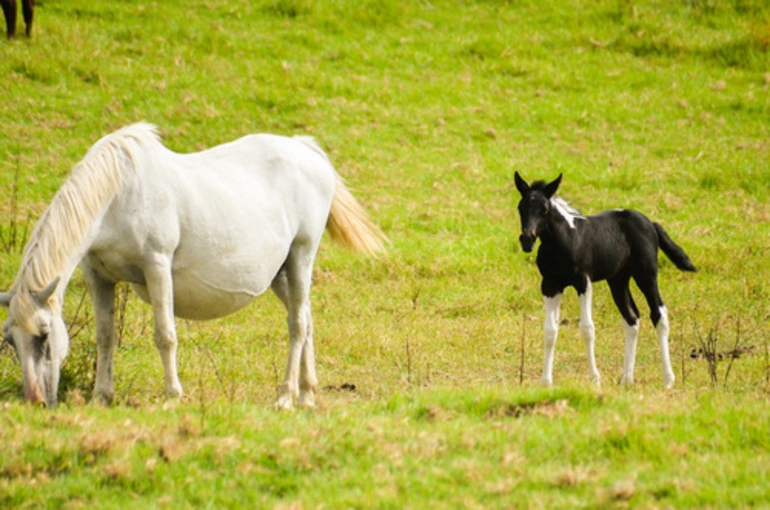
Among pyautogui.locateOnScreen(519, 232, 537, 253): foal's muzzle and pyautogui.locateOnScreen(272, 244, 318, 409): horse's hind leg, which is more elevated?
pyautogui.locateOnScreen(519, 232, 537, 253): foal's muzzle

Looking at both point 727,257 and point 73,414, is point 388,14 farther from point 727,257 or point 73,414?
point 73,414

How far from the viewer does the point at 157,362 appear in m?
8.95

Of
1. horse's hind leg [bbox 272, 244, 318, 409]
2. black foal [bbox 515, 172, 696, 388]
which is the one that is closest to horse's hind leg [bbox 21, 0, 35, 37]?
horse's hind leg [bbox 272, 244, 318, 409]

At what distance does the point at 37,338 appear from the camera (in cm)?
630

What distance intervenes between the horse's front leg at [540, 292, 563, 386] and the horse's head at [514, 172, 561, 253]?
23.9 inches

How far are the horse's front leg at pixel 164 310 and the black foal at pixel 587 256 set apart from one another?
9.49ft

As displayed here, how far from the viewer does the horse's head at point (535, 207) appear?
8273 mm

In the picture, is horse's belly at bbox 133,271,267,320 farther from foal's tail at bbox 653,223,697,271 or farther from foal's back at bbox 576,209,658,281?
foal's tail at bbox 653,223,697,271

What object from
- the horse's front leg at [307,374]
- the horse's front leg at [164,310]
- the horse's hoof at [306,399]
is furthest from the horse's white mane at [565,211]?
the horse's front leg at [164,310]

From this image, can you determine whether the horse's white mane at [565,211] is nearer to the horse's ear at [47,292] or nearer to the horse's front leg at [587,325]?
the horse's front leg at [587,325]

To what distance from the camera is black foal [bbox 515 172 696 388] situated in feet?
27.8

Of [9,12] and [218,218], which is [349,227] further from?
[9,12]

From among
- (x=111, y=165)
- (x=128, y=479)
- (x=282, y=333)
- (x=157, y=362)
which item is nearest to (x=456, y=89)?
(x=282, y=333)

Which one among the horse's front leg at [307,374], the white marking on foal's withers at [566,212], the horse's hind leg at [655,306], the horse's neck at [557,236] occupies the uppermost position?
the white marking on foal's withers at [566,212]
